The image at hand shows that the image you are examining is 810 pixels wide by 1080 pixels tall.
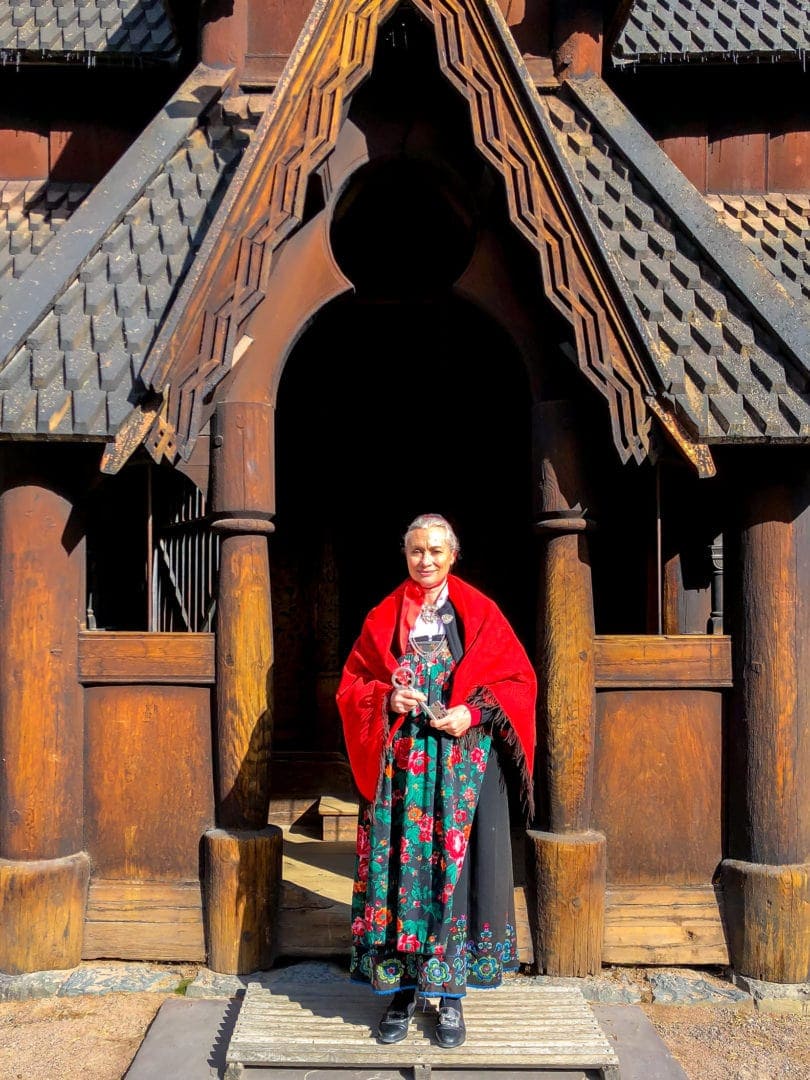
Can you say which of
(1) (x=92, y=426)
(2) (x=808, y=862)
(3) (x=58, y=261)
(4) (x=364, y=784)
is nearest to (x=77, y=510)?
(1) (x=92, y=426)

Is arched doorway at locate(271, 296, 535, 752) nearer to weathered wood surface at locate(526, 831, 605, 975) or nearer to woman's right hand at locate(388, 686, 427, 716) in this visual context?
weathered wood surface at locate(526, 831, 605, 975)

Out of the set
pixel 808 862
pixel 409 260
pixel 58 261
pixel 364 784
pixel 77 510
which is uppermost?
pixel 409 260

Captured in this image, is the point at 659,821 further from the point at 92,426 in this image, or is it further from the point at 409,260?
the point at 409,260

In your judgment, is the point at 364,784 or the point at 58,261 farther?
the point at 58,261

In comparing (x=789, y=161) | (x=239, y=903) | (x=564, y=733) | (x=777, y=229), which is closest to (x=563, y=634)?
(x=564, y=733)

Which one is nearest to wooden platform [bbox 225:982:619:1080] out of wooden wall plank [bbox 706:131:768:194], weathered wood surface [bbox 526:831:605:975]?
weathered wood surface [bbox 526:831:605:975]

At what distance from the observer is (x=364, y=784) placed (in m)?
3.30

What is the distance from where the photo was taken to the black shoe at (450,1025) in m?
3.25

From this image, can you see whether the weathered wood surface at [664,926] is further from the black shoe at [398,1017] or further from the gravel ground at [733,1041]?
the black shoe at [398,1017]

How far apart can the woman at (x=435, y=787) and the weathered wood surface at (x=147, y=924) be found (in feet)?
3.25

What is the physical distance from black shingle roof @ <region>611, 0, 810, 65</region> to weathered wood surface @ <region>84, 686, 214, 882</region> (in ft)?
14.3

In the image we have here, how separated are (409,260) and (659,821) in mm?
3786

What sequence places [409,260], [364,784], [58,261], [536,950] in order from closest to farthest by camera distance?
[364,784]
[536,950]
[58,261]
[409,260]

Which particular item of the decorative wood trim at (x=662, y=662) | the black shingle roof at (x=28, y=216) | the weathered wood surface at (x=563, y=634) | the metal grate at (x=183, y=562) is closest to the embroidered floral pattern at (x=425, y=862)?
the weathered wood surface at (x=563, y=634)
